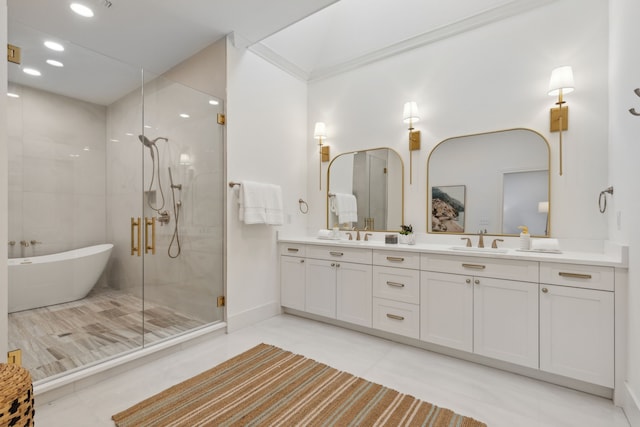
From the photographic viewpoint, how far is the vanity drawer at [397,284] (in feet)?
8.36

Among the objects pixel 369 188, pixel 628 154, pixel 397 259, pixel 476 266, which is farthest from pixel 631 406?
pixel 369 188

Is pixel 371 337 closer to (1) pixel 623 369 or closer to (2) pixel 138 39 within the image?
(1) pixel 623 369

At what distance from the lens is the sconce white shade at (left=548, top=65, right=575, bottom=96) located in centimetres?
226

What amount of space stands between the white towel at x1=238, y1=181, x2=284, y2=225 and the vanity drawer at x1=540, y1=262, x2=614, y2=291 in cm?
230

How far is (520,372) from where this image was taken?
84.8 inches

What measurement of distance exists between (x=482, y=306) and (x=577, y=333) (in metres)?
0.54

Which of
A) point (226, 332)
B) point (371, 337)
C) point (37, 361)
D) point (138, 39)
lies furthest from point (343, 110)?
point (37, 361)

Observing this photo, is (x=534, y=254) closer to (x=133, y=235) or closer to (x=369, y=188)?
(x=369, y=188)

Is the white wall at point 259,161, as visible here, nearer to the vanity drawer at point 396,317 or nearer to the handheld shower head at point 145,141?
the handheld shower head at point 145,141

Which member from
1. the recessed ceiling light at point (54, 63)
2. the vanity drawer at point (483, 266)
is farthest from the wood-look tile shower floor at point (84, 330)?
the vanity drawer at point (483, 266)

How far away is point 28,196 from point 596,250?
396 cm

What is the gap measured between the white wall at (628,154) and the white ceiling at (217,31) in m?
0.84

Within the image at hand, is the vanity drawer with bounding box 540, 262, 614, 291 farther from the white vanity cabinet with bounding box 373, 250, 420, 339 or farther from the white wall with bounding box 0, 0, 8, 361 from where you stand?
the white wall with bounding box 0, 0, 8, 361

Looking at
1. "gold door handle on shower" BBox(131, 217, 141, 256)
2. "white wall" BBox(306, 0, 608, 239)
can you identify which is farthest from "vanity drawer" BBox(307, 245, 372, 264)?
"gold door handle on shower" BBox(131, 217, 141, 256)
